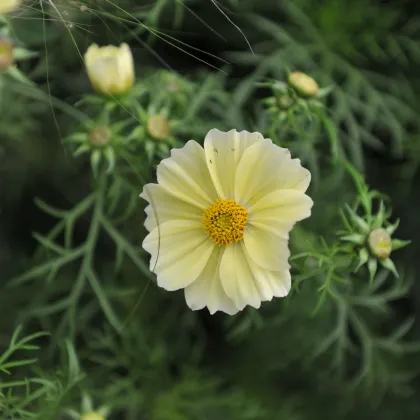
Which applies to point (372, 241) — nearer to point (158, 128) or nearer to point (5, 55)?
point (158, 128)

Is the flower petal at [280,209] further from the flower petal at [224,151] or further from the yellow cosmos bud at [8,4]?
the yellow cosmos bud at [8,4]

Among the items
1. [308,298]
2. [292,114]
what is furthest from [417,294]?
[292,114]

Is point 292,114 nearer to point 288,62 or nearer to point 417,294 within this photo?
point 288,62

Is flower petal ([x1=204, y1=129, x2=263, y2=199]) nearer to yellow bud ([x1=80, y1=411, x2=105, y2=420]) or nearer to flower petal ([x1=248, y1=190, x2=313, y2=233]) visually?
flower petal ([x1=248, y1=190, x2=313, y2=233])

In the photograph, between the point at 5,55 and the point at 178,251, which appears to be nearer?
the point at 178,251

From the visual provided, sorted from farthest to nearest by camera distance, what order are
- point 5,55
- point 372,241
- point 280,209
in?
point 5,55 < point 372,241 < point 280,209

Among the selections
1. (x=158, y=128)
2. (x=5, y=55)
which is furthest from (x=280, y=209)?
(x=5, y=55)

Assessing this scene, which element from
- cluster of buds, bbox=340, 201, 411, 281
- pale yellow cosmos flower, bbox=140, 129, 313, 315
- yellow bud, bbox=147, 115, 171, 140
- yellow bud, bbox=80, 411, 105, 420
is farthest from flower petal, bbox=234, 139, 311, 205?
yellow bud, bbox=80, 411, 105, 420
